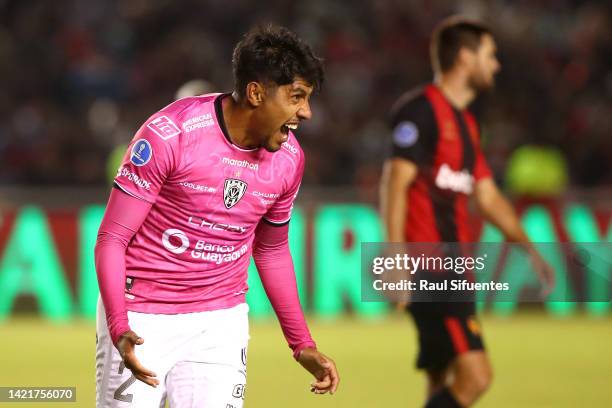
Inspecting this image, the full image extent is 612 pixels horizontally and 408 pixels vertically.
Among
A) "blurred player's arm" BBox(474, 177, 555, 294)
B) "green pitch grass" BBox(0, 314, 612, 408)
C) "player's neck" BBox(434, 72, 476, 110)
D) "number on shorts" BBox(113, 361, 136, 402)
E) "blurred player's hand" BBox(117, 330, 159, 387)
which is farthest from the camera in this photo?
"green pitch grass" BBox(0, 314, 612, 408)

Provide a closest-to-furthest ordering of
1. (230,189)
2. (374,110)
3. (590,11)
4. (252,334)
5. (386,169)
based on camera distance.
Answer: (230,189)
(386,169)
(252,334)
(374,110)
(590,11)

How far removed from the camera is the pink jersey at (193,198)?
389 centimetres

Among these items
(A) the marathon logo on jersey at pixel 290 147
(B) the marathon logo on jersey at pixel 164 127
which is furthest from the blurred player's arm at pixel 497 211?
(B) the marathon logo on jersey at pixel 164 127

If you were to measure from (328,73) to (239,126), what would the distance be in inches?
451

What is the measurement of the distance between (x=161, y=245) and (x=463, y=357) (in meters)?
2.01

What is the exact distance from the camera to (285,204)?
4.28 meters

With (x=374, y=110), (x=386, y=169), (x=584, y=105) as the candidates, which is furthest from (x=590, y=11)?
(x=386, y=169)

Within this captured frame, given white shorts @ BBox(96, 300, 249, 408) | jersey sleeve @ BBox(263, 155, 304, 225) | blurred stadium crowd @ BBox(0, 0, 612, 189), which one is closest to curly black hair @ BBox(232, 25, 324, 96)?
jersey sleeve @ BBox(263, 155, 304, 225)

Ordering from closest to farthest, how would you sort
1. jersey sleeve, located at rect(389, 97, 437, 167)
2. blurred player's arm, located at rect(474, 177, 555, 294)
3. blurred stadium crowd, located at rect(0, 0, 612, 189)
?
blurred player's arm, located at rect(474, 177, 555, 294) → jersey sleeve, located at rect(389, 97, 437, 167) → blurred stadium crowd, located at rect(0, 0, 612, 189)

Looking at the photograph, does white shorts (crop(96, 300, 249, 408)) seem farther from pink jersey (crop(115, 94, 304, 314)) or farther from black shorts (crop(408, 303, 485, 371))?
black shorts (crop(408, 303, 485, 371))

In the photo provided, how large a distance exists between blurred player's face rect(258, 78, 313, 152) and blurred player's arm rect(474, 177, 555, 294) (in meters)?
2.11

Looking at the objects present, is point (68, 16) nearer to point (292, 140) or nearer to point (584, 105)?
point (584, 105)

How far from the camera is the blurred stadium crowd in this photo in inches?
567

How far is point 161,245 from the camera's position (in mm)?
4062
